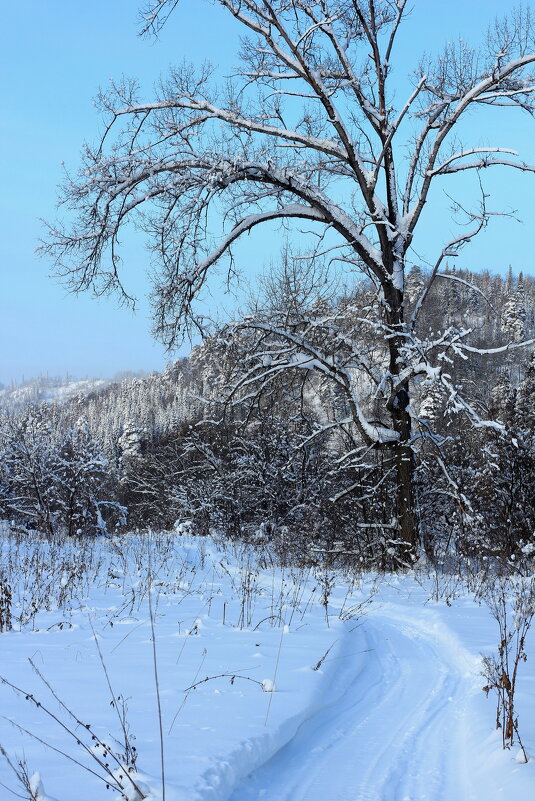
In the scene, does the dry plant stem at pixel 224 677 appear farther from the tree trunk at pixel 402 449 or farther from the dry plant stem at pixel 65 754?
the tree trunk at pixel 402 449

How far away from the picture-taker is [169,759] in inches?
90.0

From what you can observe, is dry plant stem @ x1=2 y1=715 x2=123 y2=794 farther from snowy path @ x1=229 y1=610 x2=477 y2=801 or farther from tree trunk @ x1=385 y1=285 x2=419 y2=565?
tree trunk @ x1=385 y1=285 x2=419 y2=565

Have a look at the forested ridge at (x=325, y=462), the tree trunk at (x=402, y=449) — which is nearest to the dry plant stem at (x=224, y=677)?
the forested ridge at (x=325, y=462)

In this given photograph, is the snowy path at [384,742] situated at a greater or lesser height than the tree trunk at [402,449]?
lesser

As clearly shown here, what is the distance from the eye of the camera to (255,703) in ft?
10.1

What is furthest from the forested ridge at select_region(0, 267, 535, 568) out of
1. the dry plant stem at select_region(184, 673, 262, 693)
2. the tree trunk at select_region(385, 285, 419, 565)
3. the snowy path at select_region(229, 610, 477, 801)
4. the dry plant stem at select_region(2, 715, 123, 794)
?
the dry plant stem at select_region(2, 715, 123, 794)

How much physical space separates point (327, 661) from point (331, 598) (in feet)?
10.3

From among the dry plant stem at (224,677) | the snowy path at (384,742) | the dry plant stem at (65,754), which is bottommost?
the snowy path at (384,742)

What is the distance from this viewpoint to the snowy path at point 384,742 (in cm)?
243

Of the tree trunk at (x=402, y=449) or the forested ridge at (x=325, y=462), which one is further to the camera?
the forested ridge at (x=325, y=462)

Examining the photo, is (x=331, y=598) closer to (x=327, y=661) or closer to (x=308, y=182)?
(x=327, y=661)

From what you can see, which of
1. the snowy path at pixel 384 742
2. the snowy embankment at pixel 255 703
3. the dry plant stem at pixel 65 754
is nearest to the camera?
the dry plant stem at pixel 65 754

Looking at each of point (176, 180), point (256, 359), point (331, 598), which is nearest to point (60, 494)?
point (256, 359)

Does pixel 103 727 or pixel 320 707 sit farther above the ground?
pixel 103 727
